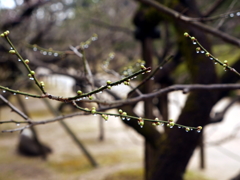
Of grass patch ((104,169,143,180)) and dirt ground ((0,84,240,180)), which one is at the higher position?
dirt ground ((0,84,240,180))

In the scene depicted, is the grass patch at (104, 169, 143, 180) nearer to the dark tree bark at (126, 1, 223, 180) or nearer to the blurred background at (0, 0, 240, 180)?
the blurred background at (0, 0, 240, 180)

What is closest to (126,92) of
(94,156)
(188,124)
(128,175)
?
(188,124)

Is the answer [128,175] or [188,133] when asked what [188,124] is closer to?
[188,133]

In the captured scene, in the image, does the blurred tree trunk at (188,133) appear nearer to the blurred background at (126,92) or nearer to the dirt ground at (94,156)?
the blurred background at (126,92)

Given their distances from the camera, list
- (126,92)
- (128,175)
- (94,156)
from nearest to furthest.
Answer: (126,92), (128,175), (94,156)

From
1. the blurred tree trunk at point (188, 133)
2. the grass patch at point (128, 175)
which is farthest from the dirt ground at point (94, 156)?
the blurred tree trunk at point (188, 133)

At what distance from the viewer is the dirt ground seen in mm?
4273

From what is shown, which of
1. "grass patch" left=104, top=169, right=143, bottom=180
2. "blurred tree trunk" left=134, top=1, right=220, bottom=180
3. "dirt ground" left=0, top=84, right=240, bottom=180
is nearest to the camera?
"blurred tree trunk" left=134, top=1, right=220, bottom=180

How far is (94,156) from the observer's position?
534 cm

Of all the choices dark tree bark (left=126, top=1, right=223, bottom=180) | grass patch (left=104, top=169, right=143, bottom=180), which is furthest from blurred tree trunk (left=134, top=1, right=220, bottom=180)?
grass patch (left=104, top=169, right=143, bottom=180)

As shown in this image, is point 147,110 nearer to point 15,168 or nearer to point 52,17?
point 15,168

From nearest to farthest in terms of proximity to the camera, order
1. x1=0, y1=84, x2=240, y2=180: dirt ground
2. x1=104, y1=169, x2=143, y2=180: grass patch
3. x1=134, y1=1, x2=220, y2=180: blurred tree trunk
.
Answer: x1=134, y1=1, x2=220, y2=180: blurred tree trunk, x1=104, y1=169, x2=143, y2=180: grass patch, x1=0, y1=84, x2=240, y2=180: dirt ground

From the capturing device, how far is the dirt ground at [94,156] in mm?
4273

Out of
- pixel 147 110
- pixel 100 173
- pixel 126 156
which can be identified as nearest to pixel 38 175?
pixel 100 173
